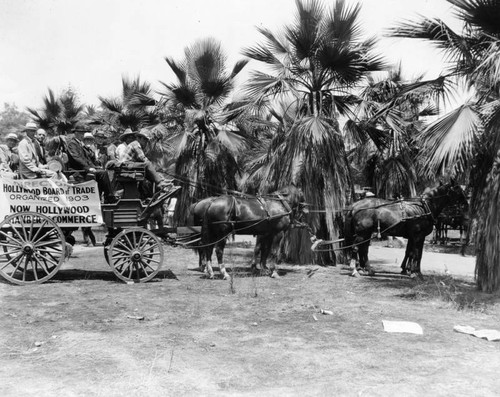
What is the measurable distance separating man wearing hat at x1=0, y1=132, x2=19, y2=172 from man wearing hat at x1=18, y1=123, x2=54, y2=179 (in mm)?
730

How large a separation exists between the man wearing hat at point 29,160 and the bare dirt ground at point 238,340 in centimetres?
200

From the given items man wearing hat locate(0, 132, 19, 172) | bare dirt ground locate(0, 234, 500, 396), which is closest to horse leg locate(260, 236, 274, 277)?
bare dirt ground locate(0, 234, 500, 396)

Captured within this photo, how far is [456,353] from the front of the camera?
18.7ft

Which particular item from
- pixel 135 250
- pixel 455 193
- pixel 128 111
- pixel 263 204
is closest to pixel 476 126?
pixel 455 193

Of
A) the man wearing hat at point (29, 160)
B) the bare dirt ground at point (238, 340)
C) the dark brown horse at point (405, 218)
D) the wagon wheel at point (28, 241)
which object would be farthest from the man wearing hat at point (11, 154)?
the dark brown horse at point (405, 218)

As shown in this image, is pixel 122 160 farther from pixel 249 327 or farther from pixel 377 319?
pixel 377 319

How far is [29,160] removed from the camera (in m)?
8.85

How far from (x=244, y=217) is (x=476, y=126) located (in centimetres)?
489

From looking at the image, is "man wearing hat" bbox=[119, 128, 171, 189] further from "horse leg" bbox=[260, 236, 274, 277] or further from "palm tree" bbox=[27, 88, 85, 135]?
"palm tree" bbox=[27, 88, 85, 135]

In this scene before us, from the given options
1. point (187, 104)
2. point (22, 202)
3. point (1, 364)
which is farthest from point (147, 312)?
point (187, 104)

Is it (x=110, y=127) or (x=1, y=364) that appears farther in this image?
(x=110, y=127)

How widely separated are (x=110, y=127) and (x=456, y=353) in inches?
654

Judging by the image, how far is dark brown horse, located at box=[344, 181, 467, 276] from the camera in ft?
36.6

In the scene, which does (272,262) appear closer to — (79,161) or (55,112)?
(79,161)
